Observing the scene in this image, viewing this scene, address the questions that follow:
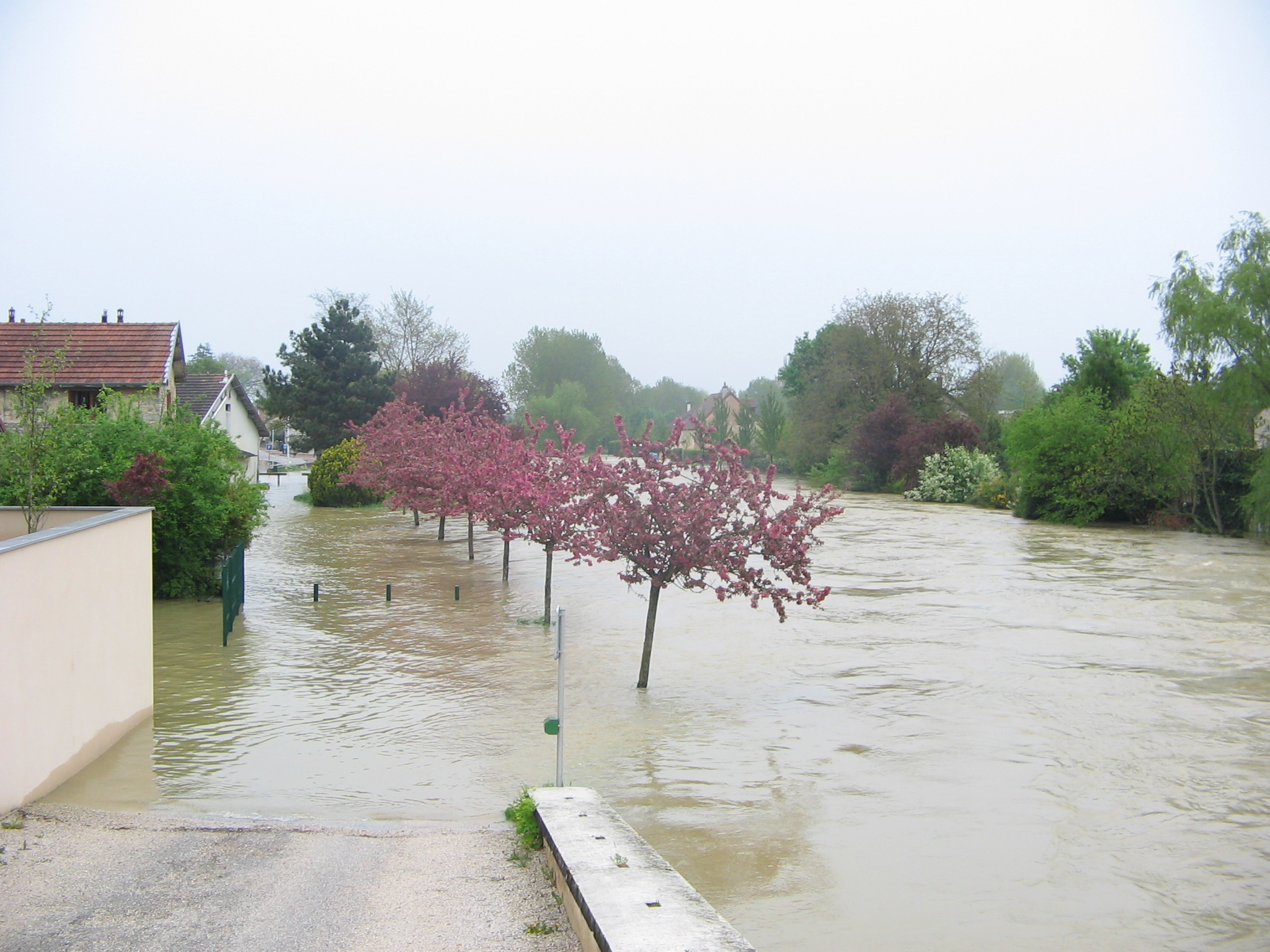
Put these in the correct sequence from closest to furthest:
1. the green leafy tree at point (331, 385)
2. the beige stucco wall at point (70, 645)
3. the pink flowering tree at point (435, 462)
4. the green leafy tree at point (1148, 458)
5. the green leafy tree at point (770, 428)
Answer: the beige stucco wall at point (70, 645), the pink flowering tree at point (435, 462), the green leafy tree at point (1148, 458), the green leafy tree at point (331, 385), the green leafy tree at point (770, 428)

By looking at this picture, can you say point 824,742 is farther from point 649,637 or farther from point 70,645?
point 70,645

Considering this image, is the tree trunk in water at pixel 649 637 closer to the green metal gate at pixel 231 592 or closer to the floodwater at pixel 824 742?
the floodwater at pixel 824 742

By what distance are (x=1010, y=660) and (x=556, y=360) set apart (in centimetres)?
9094

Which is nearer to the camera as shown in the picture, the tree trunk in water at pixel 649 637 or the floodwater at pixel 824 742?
the floodwater at pixel 824 742

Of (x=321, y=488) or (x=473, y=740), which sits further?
(x=321, y=488)

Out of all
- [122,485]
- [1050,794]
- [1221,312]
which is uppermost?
[1221,312]

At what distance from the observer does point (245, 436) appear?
5369 centimetres

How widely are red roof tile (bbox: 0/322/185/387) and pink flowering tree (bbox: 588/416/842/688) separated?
22.4m

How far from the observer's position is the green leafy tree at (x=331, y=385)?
50312mm

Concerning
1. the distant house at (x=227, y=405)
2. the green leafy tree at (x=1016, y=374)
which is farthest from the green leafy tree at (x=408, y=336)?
the green leafy tree at (x=1016, y=374)

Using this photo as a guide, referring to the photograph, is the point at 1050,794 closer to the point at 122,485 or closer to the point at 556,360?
the point at 122,485

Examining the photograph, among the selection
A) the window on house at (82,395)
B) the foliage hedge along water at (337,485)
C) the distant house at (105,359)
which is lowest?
the foliage hedge along water at (337,485)

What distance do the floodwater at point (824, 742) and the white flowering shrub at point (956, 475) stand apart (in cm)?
2665

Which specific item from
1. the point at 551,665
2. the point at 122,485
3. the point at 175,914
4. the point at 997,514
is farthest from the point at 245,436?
the point at 175,914
